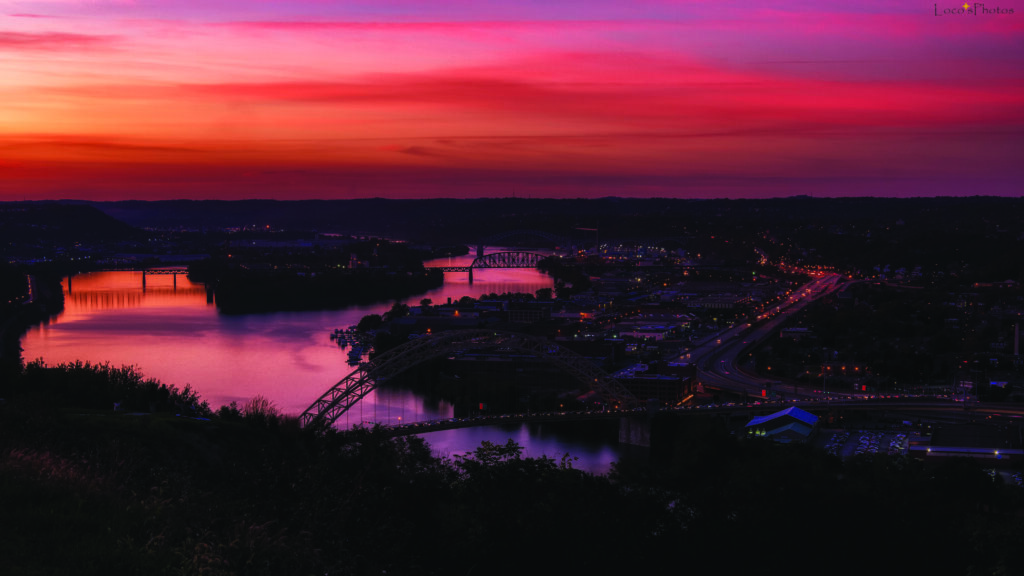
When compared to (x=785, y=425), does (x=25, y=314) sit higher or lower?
higher

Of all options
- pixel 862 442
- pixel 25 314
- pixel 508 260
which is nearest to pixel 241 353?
pixel 25 314

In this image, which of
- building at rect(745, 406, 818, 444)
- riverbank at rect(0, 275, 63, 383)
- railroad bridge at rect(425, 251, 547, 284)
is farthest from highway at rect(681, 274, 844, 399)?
railroad bridge at rect(425, 251, 547, 284)

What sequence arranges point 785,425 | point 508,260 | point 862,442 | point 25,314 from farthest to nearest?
point 508,260, point 25,314, point 785,425, point 862,442

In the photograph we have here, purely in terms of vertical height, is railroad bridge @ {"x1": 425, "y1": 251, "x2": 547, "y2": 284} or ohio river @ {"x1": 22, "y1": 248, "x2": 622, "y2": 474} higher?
railroad bridge @ {"x1": 425, "y1": 251, "x2": 547, "y2": 284}

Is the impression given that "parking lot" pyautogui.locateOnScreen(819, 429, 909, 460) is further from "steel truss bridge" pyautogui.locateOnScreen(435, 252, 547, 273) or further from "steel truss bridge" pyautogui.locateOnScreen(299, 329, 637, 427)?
"steel truss bridge" pyautogui.locateOnScreen(435, 252, 547, 273)

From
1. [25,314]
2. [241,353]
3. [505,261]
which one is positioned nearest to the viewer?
[241,353]

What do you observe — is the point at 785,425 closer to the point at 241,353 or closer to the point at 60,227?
the point at 241,353

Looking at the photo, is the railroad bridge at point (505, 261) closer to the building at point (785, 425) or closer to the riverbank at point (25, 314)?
the riverbank at point (25, 314)
